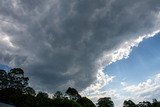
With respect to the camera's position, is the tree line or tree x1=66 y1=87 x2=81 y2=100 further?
tree x1=66 y1=87 x2=81 y2=100

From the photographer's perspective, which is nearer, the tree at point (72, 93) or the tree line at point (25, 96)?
the tree line at point (25, 96)

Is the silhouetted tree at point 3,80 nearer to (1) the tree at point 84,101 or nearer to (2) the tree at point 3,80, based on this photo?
(2) the tree at point 3,80

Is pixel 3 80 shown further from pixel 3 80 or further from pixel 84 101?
pixel 84 101

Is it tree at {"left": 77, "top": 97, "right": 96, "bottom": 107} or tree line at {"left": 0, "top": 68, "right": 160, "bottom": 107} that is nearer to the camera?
tree line at {"left": 0, "top": 68, "right": 160, "bottom": 107}

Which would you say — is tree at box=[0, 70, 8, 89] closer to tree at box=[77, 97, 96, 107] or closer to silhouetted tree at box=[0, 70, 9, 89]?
silhouetted tree at box=[0, 70, 9, 89]

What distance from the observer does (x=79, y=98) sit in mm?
177500

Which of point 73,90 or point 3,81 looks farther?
point 73,90

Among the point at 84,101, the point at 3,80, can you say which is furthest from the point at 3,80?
the point at 84,101

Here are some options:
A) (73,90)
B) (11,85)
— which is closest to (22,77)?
(11,85)

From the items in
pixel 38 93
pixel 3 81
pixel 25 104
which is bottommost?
pixel 25 104

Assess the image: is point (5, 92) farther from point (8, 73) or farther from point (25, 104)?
point (25, 104)

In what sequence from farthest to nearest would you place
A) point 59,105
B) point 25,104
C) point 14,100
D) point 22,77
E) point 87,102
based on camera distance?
point 87,102 < point 22,77 < point 59,105 < point 14,100 < point 25,104

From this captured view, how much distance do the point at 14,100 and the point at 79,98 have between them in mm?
58438

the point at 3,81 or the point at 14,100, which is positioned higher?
the point at 3,81
